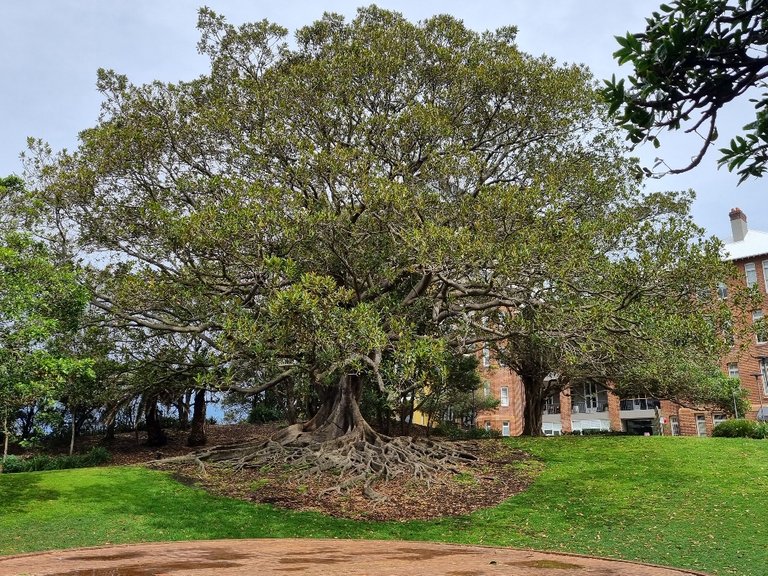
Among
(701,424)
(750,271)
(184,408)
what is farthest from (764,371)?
(184,408)

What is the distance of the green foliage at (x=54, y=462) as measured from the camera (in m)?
17.4

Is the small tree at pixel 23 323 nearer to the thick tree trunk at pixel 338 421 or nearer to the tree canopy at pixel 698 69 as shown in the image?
the thick tree trunk at pixel 338 421

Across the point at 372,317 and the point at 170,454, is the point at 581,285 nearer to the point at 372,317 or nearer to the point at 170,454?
the point at 372,317

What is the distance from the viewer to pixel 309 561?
24.8ft

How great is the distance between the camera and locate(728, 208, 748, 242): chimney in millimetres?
40219

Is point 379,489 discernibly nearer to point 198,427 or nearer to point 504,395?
point 198,427

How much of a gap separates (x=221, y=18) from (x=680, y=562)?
17.0 meters

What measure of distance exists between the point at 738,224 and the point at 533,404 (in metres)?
24.9

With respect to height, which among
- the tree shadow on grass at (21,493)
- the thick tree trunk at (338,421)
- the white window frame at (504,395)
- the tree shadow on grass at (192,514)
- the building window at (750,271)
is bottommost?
the tree shadow on grass at (192,514)

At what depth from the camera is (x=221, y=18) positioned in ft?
54.8

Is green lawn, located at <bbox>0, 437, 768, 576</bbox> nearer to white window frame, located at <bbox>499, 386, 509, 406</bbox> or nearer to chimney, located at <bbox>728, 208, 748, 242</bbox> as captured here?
chimney, located at <bbox>728, 208, 748, 242</bbox>

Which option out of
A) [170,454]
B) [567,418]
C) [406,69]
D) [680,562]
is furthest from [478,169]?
[567,418]

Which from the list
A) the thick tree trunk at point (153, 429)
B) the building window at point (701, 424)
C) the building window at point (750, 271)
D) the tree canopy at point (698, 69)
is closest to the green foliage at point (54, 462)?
the thick tree trunk at point (153, 429)

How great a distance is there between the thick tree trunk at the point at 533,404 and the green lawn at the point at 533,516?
9524 mm
